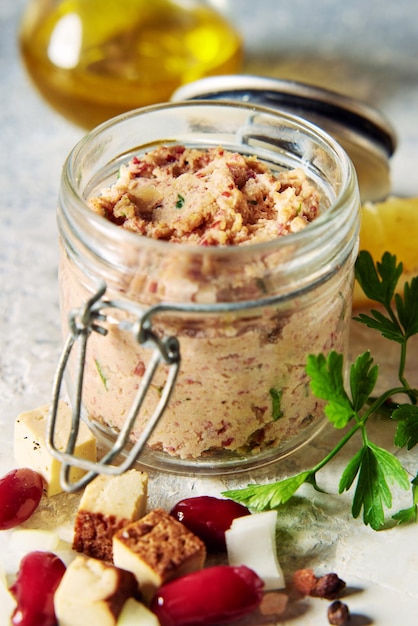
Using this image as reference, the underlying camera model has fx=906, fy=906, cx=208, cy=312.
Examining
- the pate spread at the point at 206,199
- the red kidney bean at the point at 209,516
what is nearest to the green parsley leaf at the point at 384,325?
the pate spread at the point at 206,199

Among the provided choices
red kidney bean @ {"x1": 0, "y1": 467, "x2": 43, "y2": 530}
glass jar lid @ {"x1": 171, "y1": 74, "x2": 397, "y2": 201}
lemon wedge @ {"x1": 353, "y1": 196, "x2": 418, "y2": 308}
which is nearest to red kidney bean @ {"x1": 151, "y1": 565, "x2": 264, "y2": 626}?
red kidney bean @ {"x1": 0, "y1": 467, "x2": 43, "y2": 530}

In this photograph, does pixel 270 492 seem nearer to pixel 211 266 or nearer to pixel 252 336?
pixel 252 336

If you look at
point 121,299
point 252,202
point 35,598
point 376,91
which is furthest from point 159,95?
point 35,598

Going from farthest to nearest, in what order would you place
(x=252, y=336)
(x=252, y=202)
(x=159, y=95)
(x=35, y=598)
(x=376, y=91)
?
1. (x=376, y=91)
2. (x=159, y=95)
3. (x=252, y=202)
4. (x=252, y=336)
5. (x=35, y=598)

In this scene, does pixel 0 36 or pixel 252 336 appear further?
pixel 0 36

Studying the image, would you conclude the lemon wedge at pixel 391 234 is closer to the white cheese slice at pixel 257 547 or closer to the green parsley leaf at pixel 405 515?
the green parsley leaf at pixel 405 515

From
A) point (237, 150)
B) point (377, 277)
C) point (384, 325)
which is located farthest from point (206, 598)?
point (237, 150)
